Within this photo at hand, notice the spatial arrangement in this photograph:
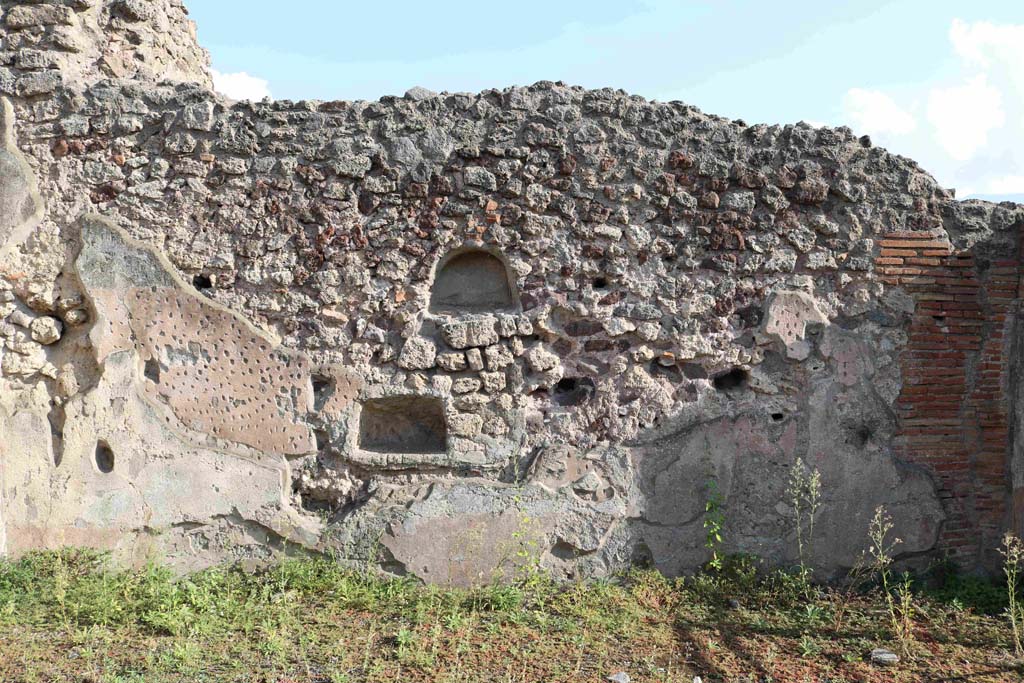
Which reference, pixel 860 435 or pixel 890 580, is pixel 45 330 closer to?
pixel 860 435

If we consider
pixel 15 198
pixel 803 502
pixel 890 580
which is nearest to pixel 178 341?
pixel 15 198

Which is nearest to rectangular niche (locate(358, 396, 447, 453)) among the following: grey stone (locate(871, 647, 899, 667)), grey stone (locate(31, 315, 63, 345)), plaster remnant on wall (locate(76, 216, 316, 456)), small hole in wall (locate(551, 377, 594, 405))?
plaster remnant on wall (locate(76, 216, 316, 456))

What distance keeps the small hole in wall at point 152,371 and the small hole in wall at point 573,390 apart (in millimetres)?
2149

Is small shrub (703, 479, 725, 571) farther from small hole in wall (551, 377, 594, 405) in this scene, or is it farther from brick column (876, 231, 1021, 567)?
brick column (876, 231, 1021, 567)

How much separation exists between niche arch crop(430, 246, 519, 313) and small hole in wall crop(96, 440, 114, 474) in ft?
6.29

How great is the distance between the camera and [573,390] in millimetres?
5129

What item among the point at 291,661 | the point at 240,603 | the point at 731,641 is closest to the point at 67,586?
the point at 240,603

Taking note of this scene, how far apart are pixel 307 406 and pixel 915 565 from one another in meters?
3.50

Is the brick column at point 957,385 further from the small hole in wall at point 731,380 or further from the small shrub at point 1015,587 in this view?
the small hole in wall at point 731,380

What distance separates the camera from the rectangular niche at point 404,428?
16.7 ft

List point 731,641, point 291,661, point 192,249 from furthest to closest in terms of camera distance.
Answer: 1. point 192,249
2. point 731,641
3. point 291,661

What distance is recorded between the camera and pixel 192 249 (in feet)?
16.1

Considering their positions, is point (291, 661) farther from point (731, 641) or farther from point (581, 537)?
point (731, 641)

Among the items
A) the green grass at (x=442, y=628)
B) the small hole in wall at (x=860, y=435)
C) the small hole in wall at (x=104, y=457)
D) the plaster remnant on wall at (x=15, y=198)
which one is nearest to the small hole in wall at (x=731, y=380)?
the small hole in wall at (x=860, y=435)
